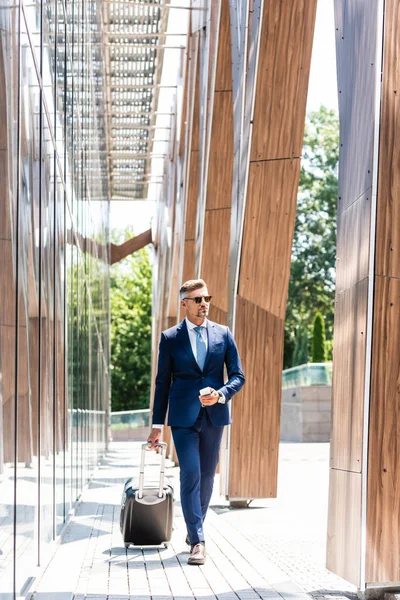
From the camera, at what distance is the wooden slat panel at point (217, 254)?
15.8 meters

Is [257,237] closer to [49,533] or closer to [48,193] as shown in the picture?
[48,193]

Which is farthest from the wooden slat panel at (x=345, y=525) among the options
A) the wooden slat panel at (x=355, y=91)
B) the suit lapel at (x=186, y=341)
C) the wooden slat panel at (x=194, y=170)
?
the wooden slat panel at (x=194, y=170)

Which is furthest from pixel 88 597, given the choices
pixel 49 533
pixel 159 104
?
pixel 159 104

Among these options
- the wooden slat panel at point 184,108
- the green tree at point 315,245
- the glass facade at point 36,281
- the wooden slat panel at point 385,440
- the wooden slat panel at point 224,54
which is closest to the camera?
the glass facade at point 36,281

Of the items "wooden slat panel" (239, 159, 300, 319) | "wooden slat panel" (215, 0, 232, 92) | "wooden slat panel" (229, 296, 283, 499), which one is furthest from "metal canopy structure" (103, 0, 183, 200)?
"wooden slat panel" (229, 296, 283, 499)

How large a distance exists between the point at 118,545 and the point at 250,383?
3671mm

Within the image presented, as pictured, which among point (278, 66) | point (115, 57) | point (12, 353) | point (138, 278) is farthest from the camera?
point (138, 278)

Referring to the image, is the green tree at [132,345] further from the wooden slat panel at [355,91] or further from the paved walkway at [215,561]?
the wooden slat panel at [355,91]

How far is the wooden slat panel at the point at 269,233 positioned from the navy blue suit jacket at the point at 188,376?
13.0ft

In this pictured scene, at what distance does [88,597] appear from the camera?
5.87 meters

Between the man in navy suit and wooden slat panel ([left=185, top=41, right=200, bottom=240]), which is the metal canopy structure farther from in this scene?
the man in navy suit

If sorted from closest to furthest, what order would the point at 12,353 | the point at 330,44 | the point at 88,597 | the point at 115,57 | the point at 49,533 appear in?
the point at 12,353, the point at 88,597, the point at 49,533, the point at 115,57, the point at 330,44

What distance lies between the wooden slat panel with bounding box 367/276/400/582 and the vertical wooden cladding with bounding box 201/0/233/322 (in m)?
9.15

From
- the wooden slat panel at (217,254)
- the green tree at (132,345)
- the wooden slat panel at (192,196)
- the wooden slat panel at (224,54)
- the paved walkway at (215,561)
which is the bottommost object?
the green tree at (132,345)
